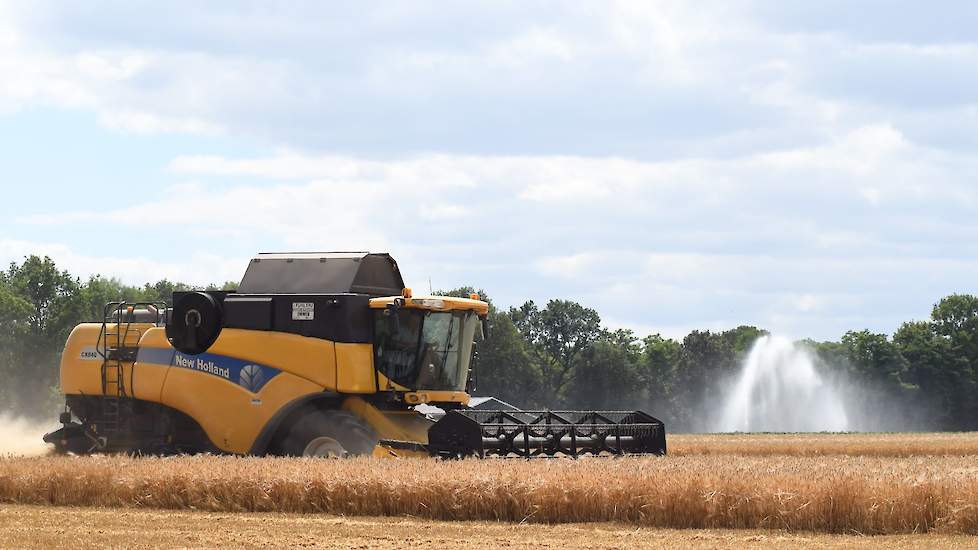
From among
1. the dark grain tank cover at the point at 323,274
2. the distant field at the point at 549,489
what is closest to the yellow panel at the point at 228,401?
the dark grain tank cover at the point at 323,274

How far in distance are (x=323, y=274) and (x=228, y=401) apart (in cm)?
273

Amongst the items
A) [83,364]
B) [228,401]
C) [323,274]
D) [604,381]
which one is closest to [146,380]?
[83,364]

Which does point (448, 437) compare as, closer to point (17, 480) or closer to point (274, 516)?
point (274, 516)

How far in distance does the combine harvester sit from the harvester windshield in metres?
0.02

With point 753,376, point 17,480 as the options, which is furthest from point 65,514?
point 753,376

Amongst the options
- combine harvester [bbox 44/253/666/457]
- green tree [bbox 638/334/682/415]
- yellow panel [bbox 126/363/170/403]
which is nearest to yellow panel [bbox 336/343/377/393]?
combine harvester [bbox 44/253/666/457]

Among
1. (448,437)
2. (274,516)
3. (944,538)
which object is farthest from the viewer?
(448,437)

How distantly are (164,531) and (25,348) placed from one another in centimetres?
Answer: 7947

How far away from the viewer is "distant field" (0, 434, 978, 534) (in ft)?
48.3

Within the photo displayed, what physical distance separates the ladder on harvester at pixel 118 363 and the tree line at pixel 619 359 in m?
64.6

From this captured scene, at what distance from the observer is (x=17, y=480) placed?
18.3 meters

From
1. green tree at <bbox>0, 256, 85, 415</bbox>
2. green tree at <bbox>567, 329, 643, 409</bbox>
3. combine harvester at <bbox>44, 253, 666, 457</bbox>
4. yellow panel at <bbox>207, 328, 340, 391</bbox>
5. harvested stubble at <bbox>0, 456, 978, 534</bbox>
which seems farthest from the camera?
green tree at <bbox>567, 329, 643, 409</bbox>

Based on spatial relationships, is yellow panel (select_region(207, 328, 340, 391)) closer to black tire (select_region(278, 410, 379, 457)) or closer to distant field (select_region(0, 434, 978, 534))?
black tire (select_region(278, 410, 379, 457))

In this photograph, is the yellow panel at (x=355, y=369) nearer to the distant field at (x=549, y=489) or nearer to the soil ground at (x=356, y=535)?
the distant field at (x=549, y=489)
